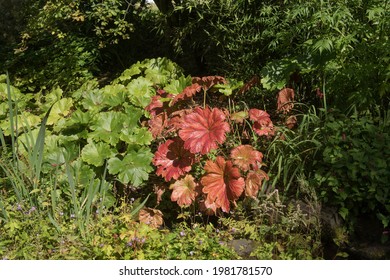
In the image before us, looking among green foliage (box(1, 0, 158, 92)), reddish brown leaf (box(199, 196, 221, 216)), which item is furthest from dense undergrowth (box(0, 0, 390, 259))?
green foliage (box(1, 0, 158, 92))

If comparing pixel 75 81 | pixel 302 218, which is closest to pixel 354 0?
pixel 302 218

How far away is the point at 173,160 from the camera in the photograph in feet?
11.3

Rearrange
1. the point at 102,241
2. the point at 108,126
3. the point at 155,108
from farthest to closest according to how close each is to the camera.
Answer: the point at 155,108 → the point at 108,126 → the point at 102,241

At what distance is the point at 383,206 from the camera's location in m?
3.02

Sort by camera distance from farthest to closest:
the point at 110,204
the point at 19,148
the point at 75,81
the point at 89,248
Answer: the point at 75,81
the point at 19,148
the point at 110,204
the point at 89,248

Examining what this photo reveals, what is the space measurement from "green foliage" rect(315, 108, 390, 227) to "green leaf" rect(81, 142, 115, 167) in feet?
4.76

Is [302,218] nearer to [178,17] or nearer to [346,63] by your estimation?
[346,63]

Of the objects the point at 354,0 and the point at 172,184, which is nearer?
the point at 172,184

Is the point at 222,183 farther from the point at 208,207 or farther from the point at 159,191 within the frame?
the point at 159,191

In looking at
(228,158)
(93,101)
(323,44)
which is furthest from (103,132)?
(323,44)

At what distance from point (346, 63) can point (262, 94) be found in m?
1.03

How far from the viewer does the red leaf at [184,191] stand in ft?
10.8

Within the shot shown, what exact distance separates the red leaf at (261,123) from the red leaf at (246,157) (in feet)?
0.94

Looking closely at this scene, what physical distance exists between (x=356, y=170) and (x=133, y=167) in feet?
4.84
